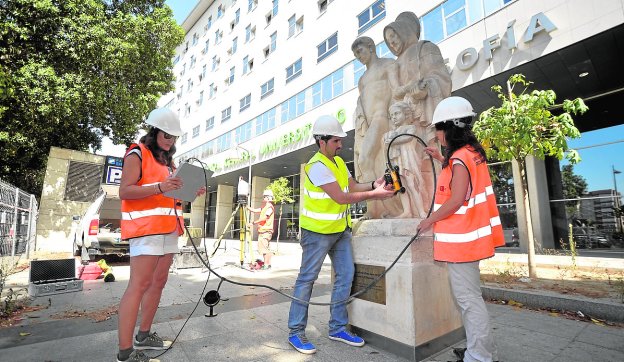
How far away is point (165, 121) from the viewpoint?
2.66m

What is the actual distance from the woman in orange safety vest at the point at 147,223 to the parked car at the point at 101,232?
5912 mm

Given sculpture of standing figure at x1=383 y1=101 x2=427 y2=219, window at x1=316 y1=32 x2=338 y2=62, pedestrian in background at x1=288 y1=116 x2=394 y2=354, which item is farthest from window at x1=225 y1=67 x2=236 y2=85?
pedestrian in background at x1=288 y1=116 x2=394 y2=354

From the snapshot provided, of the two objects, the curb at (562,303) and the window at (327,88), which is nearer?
the curb at (562,303)

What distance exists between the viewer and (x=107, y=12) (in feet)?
44.7

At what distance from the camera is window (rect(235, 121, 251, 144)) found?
24844 millimetres

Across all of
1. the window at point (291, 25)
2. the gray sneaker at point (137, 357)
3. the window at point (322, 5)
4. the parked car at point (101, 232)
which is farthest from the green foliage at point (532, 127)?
the window at point (291, 25)

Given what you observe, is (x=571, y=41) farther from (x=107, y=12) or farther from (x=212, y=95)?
(x=212, y=95)

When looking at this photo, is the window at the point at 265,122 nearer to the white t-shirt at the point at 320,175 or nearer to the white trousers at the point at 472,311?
the white t-shirt at the point at 320,175

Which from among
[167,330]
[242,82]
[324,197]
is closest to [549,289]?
[324,197]

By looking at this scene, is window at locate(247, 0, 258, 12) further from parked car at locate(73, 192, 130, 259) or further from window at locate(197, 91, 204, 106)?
parked car at locate(73, 192, 130, 259)

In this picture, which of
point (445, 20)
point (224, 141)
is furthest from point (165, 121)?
point (224, 141)

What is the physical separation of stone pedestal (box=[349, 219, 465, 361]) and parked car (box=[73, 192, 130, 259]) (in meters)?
6.88

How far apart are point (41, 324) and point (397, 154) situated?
4.44 m

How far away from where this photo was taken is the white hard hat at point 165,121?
263 cm
